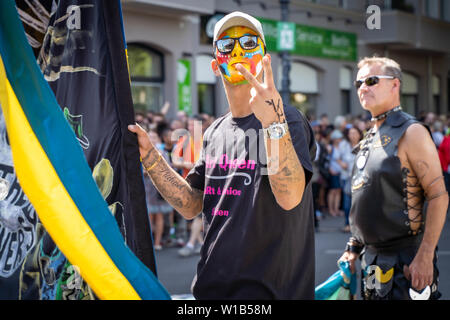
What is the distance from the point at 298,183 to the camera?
2.21 meters

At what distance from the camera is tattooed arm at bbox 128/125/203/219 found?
107 inches

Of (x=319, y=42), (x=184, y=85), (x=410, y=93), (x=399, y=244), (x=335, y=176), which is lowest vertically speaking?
(x=335, y=176)

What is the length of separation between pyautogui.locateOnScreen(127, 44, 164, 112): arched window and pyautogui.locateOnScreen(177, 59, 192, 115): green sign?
1.54ft

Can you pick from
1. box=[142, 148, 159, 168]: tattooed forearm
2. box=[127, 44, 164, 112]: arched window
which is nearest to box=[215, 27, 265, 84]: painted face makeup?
box=[142, 148, 159, 168]: tattooed forearm

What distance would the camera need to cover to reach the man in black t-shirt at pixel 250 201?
2291 millimetres

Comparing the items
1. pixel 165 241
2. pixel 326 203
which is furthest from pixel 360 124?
pixel 165 241

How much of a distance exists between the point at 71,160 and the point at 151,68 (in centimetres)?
1420

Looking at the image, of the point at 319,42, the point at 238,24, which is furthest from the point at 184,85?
the point at 238,24

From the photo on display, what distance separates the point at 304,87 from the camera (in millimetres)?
21141

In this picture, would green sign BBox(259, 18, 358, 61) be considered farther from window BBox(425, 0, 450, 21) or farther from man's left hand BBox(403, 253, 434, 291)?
man's left hand BBox(403, 253, 434, 291)

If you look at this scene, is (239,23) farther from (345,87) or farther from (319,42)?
(345,87)

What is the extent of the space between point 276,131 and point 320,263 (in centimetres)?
602

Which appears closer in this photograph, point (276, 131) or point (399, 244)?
point (276, 131)

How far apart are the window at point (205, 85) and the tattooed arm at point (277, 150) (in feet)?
49.0
